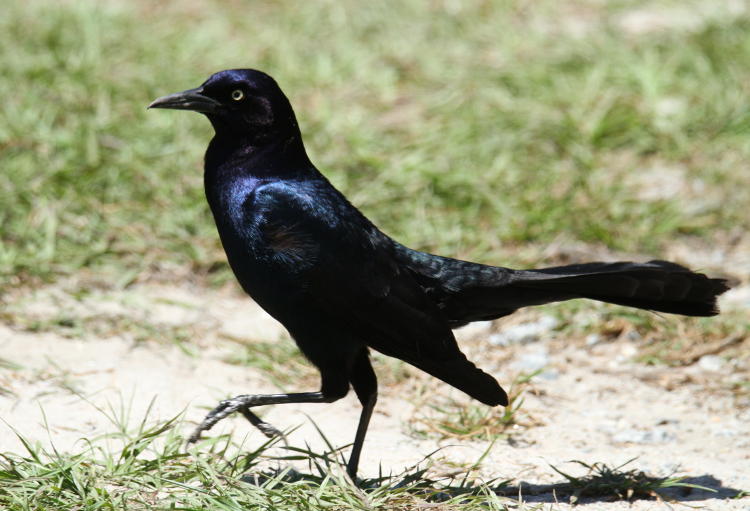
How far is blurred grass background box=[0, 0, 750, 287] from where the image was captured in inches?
220

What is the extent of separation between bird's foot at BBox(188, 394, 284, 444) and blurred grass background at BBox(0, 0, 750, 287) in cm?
189

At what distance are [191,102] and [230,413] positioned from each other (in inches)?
43.1

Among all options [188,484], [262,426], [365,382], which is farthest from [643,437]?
[188,484]

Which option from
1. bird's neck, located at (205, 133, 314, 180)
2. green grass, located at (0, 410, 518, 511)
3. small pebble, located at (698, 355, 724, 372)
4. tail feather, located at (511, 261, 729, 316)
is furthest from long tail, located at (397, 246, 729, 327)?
small pebble, located at (698, 355, 724, 372)

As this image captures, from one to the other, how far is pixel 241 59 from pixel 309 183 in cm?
417

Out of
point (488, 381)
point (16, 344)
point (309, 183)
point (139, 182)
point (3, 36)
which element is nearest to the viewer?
point (488, 381)

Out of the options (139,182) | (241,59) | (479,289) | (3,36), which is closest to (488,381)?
(479,289)

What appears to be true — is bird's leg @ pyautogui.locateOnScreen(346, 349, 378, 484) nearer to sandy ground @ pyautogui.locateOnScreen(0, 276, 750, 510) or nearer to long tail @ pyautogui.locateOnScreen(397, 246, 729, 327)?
sandy ground @ pyautogui.locateOnScreen(0, 276, 750, 510)

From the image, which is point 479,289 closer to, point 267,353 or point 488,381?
point 488,381

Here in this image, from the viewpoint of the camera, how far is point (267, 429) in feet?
11.4

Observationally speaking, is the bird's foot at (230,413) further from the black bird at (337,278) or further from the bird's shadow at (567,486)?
the bird's shadow at (567,486)

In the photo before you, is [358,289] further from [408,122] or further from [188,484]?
[408,122]

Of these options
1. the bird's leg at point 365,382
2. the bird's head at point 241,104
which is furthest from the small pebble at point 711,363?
the bird's head at point 241,104

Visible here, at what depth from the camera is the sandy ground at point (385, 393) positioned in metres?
3.70
